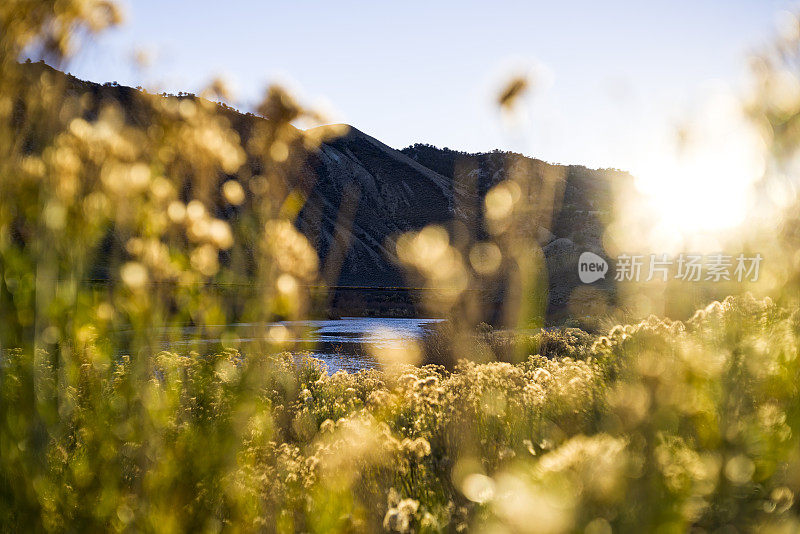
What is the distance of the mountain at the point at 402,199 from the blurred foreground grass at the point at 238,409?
45932 mm

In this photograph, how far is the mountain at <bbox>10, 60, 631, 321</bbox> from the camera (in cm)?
7275

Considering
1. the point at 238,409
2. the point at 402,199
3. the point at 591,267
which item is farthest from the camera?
the point at 402,199

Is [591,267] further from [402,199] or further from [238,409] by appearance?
[402,199]

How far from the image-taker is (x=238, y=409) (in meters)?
3.98

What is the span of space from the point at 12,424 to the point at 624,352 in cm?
453

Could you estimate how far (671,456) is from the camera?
300cm

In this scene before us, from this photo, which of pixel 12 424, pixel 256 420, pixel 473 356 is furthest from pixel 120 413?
pixel 473 356

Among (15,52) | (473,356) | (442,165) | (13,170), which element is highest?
(442,165)

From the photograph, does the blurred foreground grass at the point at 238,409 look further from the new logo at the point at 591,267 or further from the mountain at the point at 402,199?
the mountain at the point at 402,199

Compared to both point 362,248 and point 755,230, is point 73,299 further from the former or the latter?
point 362,248

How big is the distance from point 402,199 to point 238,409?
88.3 m

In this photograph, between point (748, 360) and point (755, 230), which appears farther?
point (755, 230)

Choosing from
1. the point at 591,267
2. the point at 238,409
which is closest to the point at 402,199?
the point at 591,267

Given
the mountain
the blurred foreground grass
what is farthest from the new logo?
the blurred foreground grass
